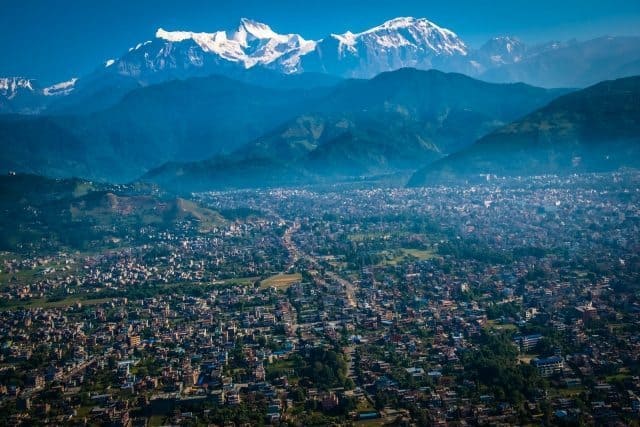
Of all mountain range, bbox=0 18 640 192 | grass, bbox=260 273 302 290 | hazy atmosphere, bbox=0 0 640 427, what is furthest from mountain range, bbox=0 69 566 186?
grass, bbox=260 273 302 290

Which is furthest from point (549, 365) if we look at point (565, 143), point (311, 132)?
point (311, 132)

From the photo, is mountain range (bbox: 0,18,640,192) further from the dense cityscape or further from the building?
the building

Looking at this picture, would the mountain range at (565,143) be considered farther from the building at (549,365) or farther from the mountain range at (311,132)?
the building at (549,365)

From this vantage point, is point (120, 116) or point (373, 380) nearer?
point (373, 380)

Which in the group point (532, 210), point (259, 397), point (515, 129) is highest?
point (515, 129)

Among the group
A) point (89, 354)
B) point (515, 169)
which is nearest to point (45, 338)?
point (89, 354)

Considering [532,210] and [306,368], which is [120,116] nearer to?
[532,210]
